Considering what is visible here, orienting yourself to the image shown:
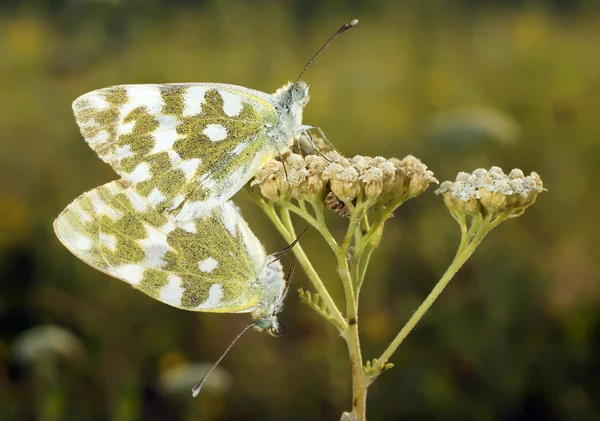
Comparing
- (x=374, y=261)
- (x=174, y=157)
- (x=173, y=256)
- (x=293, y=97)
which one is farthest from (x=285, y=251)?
(x=374, y=261)

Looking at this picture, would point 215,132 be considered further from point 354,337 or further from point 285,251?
point 354,337

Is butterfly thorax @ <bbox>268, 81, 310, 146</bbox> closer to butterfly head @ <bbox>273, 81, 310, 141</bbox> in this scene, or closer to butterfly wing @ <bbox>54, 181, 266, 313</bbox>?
butterfly head @ <bbox>273, 81, 310, 141</bbox>

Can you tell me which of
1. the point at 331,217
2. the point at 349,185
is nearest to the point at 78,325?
the point at 331,217

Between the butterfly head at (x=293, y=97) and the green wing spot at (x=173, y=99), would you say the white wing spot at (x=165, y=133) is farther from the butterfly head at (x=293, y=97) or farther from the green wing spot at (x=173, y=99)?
the butterfly head at (x=293, y=97)

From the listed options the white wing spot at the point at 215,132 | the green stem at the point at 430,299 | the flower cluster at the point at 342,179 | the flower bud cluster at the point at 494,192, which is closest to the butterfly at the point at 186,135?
the white wing spot at the point at 215,132

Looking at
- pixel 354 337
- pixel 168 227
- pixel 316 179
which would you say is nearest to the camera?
pixel 354 337

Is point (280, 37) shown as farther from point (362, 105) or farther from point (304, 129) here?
point (304, 129)
